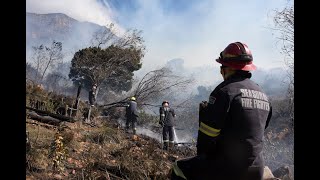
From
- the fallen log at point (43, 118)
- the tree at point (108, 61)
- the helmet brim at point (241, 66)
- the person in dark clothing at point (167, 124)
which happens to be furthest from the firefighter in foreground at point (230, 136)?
the tree at point (108, 61)

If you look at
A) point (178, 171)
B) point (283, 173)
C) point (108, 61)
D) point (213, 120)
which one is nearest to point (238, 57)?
point (213, 120)

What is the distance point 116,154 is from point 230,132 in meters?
4.62

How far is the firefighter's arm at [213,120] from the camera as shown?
1.92m

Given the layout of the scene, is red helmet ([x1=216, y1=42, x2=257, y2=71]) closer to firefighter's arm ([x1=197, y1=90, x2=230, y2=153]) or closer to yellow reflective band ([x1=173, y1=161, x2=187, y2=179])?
firefighter's arm ([x1=197, y1=90, x2=230, y2=153])

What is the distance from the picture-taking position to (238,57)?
215cm

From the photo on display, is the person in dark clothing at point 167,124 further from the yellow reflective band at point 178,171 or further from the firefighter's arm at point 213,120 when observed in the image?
the firefighter's arm at point 213,120

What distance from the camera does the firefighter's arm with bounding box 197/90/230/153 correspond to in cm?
192

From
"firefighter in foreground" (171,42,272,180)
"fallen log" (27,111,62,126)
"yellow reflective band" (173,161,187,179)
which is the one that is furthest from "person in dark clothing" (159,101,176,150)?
"firefighter in foreground" (171,42,272,180)

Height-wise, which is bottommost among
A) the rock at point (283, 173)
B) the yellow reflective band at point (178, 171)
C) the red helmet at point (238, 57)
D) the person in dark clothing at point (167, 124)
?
the rock at point (283, 173)

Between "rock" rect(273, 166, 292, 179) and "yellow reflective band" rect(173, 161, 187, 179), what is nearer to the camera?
"yellow reflective band" rect(173, 161, 187, 179)

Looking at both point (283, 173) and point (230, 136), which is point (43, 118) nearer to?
point (283, 173)
